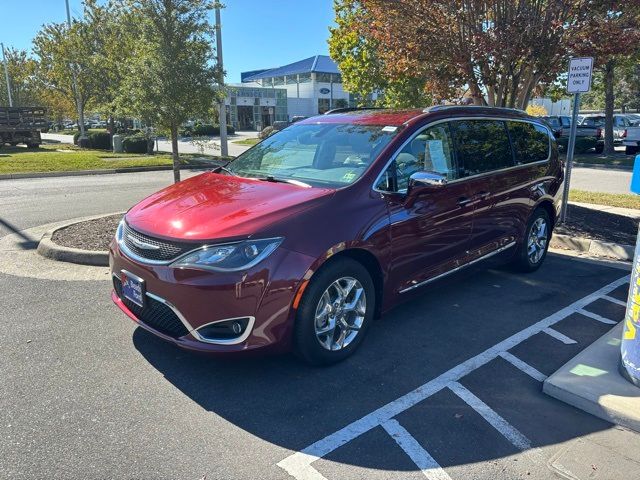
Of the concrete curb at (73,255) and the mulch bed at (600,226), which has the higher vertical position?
the concrete curb at (73,255)

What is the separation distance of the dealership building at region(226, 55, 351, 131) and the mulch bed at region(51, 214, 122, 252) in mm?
60677

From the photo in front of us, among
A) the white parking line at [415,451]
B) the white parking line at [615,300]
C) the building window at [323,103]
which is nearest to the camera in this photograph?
the white parking line at [415,451]

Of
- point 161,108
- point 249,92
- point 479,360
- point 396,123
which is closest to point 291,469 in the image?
point 479,360

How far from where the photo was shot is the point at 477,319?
4691 mm

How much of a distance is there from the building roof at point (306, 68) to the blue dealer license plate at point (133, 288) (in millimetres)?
65838

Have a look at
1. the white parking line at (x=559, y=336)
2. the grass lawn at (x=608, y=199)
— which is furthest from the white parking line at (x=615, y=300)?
the grass lawn at (x=608, y=199)

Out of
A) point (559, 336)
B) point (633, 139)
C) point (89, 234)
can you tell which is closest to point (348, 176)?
point (559, 336)

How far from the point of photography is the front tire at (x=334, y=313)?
11.3 feet

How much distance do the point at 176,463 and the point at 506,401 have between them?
6.88 feet

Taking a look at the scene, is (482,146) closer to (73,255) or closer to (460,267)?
(460,267)

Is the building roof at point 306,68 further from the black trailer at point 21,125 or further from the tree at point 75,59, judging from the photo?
the black trailer at point 21,125

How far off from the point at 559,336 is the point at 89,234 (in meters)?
5.85

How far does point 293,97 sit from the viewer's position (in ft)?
243

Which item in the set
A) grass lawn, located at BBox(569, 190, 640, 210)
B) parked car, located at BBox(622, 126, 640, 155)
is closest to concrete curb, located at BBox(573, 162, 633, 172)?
parked car, located at BBox(622, 126, 640, 155)
